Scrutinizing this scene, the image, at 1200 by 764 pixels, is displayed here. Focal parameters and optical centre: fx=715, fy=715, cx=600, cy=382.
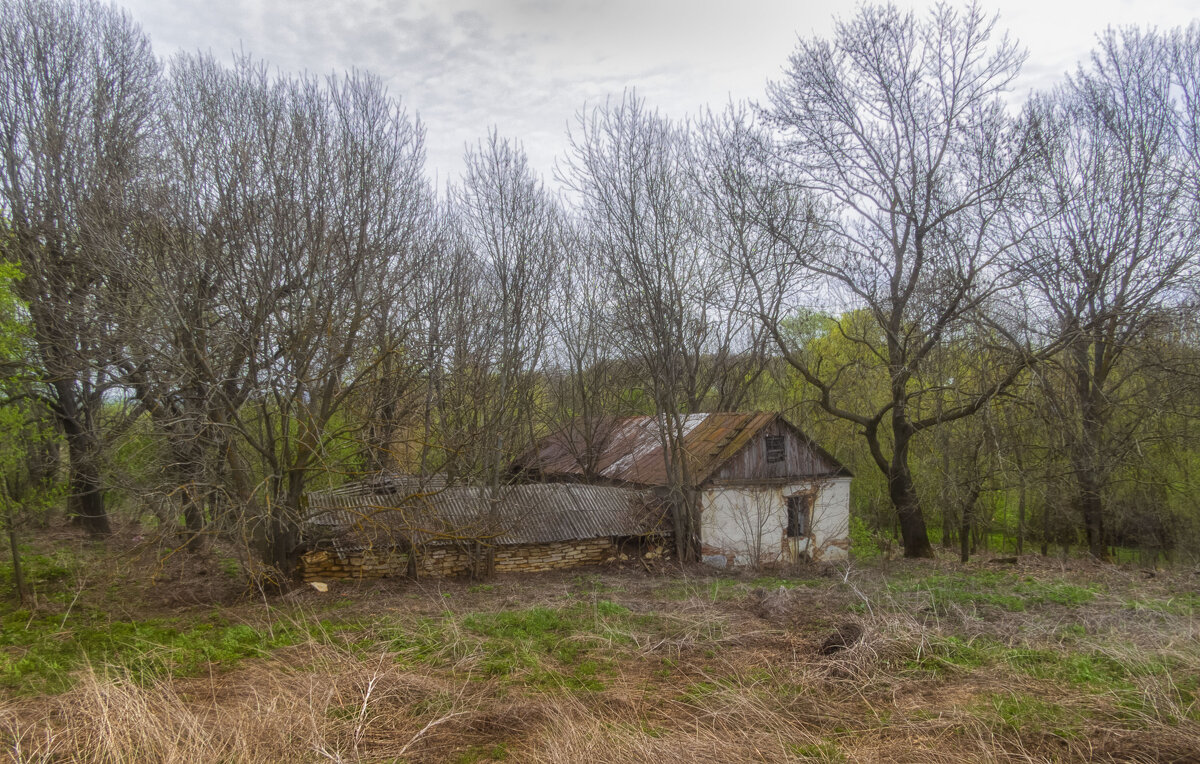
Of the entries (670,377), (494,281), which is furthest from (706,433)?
(494,281)

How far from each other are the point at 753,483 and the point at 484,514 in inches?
281

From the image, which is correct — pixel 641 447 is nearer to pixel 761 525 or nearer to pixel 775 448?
pixel 775 448

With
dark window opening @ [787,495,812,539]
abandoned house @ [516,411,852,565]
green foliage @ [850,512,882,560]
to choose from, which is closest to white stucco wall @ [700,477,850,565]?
abandoned house @ [516,411,852,565]

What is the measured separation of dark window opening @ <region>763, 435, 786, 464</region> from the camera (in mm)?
17734

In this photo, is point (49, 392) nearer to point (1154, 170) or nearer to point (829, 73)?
point (829, 73)

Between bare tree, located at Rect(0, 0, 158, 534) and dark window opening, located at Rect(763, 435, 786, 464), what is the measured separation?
44.4 feet

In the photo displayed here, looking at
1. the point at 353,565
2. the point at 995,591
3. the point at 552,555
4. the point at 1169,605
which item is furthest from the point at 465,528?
the point at 1169,605

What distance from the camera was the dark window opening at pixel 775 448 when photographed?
1773 cm

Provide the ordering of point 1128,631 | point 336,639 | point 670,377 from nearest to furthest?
1. point 1128,631
2. point 336,639
3. point 670,377

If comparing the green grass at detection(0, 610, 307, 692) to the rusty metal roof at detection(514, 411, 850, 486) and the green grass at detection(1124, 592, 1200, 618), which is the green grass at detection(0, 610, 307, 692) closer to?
the rusty metal roof at detection(514, 411, 850, 486)

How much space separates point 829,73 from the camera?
14531mm

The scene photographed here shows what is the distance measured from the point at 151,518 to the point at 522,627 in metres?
6.67

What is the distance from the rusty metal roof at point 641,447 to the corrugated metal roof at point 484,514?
1.14 metres

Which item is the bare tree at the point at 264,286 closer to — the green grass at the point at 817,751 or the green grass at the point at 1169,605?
the green grass at the point at 817,751
